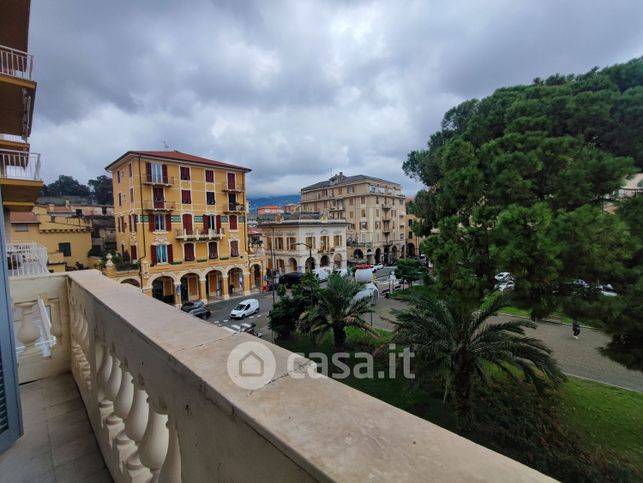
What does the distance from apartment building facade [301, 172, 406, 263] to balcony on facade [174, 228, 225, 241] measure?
17.7m

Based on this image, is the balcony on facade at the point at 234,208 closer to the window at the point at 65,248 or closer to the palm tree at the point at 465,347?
the window at the point at 65,248

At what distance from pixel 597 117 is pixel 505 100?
2.72 meters

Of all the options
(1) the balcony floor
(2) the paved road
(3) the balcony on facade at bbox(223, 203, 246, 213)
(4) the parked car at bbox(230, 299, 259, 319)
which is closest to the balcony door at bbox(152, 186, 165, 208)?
(3) the balcony on facade at bbox(223, 203, 246, 213)

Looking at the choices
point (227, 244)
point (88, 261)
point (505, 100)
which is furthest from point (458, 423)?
point (88, 261)

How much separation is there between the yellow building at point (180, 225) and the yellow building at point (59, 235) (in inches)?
97.4

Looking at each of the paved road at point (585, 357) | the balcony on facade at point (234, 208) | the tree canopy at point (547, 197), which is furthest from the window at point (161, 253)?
the tree canopy at point (547, 197)

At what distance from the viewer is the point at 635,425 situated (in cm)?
743

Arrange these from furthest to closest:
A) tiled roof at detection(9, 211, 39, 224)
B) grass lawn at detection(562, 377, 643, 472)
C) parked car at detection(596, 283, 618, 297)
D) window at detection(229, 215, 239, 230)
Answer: window at detection(229, 215, 239, 230) → tiled roof at detection(9, 211, 39, 224) → grass lawn at detection(562, 377, 643, 472) → parked car at detection(596, 283, 618, 297)

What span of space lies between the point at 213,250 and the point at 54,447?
22300 mm

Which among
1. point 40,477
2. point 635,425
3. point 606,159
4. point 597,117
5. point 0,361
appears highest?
point 597,117

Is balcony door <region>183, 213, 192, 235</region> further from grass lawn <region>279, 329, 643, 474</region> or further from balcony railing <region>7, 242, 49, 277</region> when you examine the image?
grass lawn <region>279, 329, 643, 474</region>

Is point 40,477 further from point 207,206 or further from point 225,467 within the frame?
point 207,206

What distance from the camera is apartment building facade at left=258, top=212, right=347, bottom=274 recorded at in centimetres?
3152

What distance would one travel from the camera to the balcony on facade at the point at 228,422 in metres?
0.64
